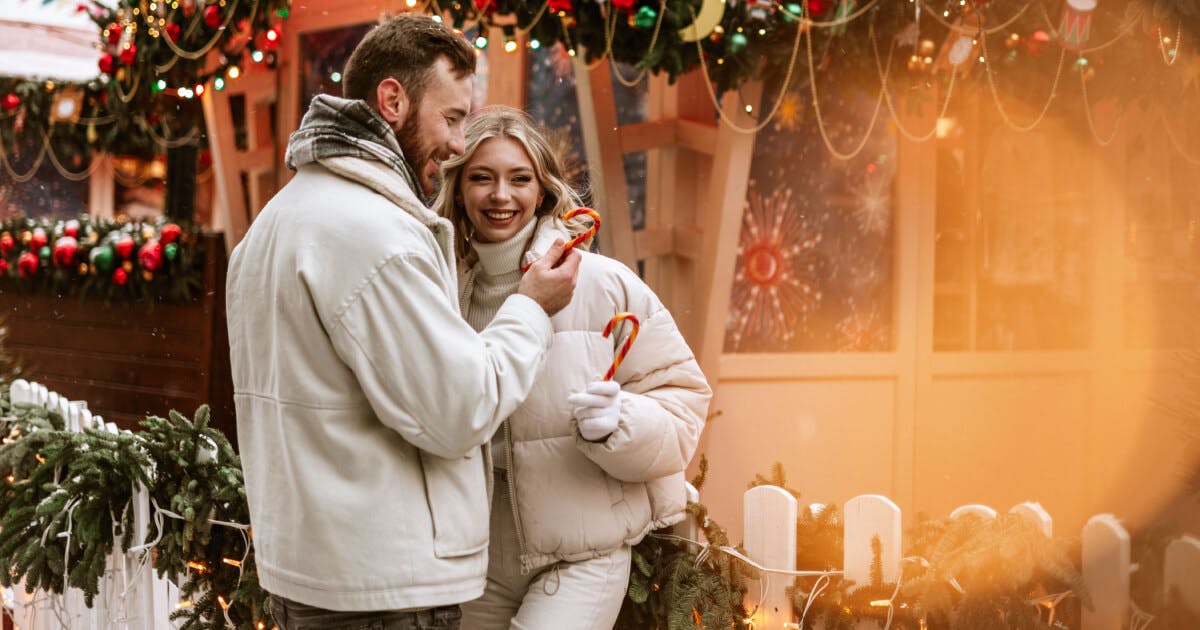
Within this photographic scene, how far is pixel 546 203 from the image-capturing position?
2678 millimetres

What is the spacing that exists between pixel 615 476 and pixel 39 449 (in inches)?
94.6

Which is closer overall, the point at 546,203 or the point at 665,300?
the point at 546,203

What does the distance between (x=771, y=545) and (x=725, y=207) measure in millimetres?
2889

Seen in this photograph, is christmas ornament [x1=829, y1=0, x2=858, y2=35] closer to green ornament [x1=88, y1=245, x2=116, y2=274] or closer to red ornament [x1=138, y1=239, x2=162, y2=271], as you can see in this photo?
red ornament [x1=138, y1=239, x2=162, y2=271]

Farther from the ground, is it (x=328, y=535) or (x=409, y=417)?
(x=409, y=417)

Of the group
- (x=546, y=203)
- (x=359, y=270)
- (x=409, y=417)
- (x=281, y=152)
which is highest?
(x=281, y=152)

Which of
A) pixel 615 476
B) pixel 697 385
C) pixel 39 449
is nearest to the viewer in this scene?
pixel 615 476

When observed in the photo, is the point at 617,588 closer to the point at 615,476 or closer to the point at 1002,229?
the point at 615,476

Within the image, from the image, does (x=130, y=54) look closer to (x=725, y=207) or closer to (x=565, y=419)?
(x=725, y=207)

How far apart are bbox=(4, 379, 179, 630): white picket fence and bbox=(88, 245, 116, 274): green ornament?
2.98 metres

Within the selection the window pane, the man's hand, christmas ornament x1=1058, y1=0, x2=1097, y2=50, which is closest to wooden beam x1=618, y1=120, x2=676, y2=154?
the window pane

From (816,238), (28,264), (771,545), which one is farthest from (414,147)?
(28,264)

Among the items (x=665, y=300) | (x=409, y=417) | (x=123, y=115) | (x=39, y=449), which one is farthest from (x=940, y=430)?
(x=123, y=115)

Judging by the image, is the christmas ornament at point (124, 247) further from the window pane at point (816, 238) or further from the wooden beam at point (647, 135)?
the window pane at point (816, 238)
